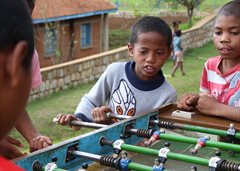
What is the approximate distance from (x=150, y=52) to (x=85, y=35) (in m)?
16.3

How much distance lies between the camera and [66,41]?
1777 centimetres

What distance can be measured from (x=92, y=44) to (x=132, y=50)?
53.5 feet

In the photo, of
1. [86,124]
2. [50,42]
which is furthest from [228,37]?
[50,42]

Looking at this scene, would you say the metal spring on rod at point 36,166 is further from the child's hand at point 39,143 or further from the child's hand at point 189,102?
the child's hand at point 189,102

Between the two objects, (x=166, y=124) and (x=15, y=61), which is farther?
(x=166, y=124)

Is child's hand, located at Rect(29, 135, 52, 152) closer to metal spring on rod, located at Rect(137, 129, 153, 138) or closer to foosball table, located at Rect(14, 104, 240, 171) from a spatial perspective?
foosball table, located at Rect(14, 104, 240, 171)

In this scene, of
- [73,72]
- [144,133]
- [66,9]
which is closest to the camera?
[144,133]

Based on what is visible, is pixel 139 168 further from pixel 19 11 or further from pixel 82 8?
pixel 82 8

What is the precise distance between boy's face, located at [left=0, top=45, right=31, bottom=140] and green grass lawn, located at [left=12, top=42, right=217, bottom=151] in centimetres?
645

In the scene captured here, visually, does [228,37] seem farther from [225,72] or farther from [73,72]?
[73,72]

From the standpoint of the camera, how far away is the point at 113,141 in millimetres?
2500

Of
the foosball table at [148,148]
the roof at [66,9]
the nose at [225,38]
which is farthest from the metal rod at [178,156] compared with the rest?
the roof at [66,9]

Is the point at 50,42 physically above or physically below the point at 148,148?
below

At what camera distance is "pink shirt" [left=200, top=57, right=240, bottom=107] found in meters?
3.14
